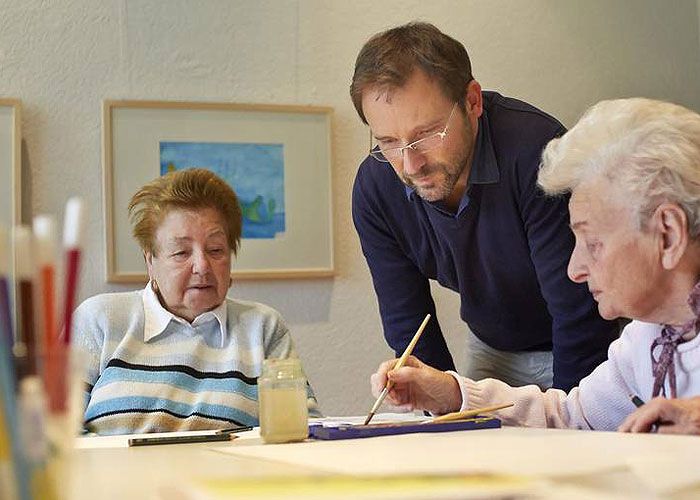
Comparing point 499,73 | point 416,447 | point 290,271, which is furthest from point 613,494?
point 499,73

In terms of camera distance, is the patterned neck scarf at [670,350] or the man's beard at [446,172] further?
the man's beard at [446,172]

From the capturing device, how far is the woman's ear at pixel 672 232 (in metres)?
1.67

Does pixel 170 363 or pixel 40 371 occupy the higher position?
pixel 40 371

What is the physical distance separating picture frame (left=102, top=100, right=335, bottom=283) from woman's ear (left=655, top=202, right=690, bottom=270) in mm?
1852

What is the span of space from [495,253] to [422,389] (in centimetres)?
59

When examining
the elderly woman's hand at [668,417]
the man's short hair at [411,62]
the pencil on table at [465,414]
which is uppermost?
the man's short hair at [411,62]

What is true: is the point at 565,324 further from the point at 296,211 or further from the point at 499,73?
the point at 499,73

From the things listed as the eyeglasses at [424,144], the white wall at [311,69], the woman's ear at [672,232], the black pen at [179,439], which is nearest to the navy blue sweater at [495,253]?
the eyeglasses at [424,144]

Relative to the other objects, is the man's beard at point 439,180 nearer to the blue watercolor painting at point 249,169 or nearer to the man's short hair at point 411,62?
the man's short hair at point 411,62

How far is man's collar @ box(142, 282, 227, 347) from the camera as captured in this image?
7.79ft

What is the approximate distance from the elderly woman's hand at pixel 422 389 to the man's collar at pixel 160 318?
1.97 feet

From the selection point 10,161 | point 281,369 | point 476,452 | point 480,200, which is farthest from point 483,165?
point 10,161

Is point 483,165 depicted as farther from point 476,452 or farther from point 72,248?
point 72,248

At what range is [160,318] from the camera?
2395 mm
